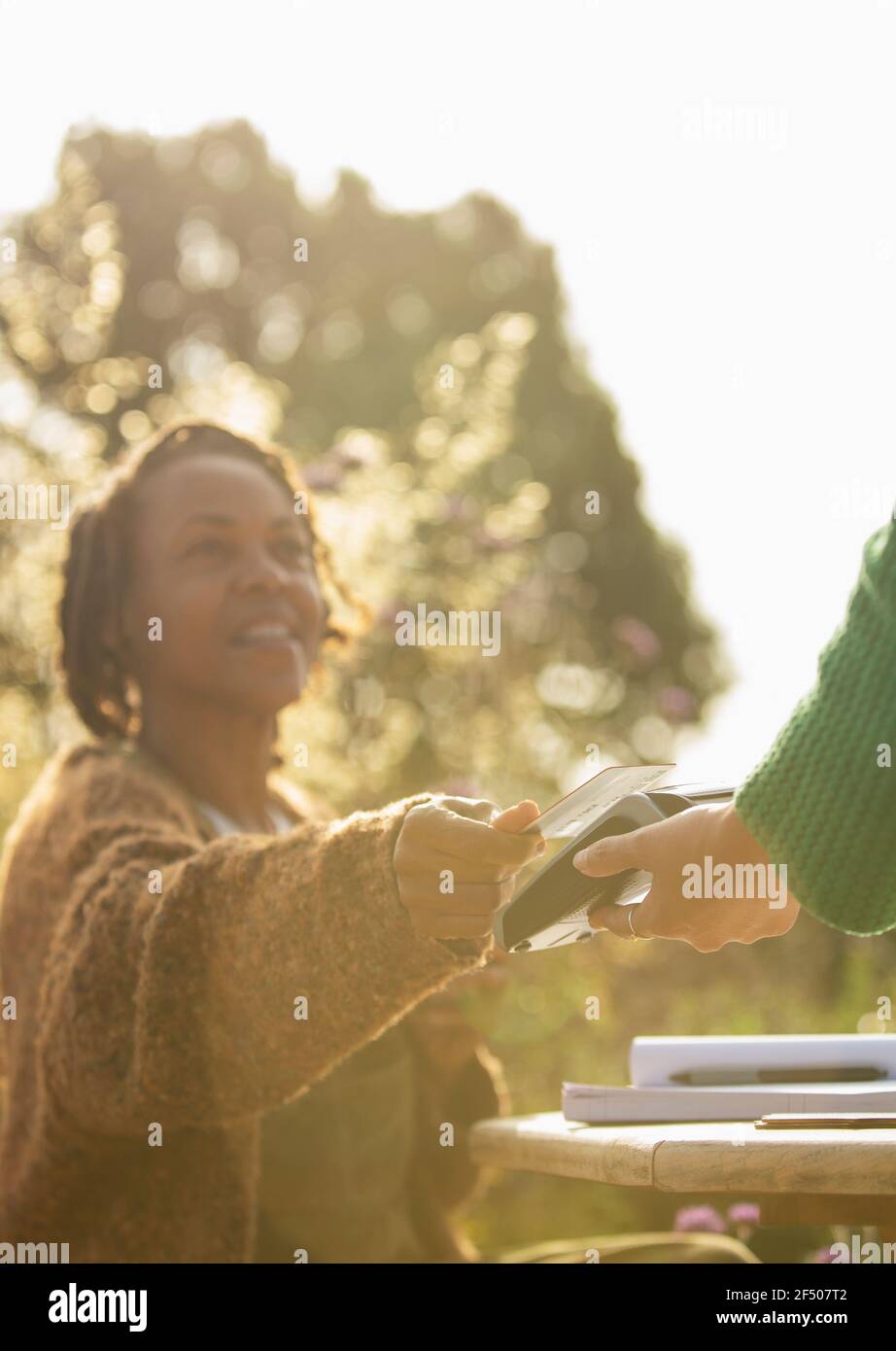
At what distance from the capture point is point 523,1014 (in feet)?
15.2

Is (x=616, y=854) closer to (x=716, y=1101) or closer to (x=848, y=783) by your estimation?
(x=848, y=783)

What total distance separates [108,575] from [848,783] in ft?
5.09

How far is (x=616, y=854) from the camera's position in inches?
59.3

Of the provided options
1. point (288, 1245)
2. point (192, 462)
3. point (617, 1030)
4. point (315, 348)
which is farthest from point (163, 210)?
point (288, 1245)

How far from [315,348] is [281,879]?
30.6 feet

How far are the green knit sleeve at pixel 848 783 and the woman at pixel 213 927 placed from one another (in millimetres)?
280

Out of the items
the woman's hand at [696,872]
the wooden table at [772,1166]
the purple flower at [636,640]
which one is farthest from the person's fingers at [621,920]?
the purple flower at [636,640]

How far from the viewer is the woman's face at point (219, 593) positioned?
241 centimetres

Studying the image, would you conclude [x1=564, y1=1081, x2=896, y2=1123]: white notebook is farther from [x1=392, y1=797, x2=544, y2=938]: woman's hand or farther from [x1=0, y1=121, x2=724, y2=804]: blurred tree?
[x1=0, y1=121, x2=724, y2=804]: blurred tree

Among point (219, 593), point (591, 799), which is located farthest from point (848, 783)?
point (219, 593)

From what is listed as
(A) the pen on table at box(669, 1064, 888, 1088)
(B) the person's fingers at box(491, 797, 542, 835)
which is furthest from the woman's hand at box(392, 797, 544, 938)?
(A) the pen on table at box(669, 1064, 888, 1088)

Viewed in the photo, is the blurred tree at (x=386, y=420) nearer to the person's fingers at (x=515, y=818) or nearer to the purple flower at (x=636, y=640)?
the purple flower at (x=636, y=640)
